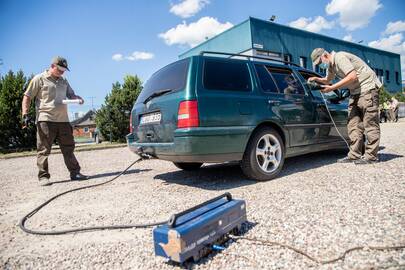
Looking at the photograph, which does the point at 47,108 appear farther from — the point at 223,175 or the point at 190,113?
the point at 223,175

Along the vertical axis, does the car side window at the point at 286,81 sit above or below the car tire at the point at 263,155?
above

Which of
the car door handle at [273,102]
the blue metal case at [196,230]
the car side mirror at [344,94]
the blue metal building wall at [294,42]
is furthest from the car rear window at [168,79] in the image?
the blue metal building wall at [294,42]

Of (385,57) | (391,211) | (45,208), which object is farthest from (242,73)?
(385,57)

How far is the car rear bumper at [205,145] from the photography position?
299 cm

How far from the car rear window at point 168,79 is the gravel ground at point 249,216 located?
4.27ft

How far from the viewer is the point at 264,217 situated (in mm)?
2258

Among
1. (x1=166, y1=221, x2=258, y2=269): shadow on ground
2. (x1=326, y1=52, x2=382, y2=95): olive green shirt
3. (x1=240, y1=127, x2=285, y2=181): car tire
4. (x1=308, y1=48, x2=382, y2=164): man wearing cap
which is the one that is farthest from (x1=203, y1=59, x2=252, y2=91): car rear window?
(x1=166, y1=221, x2=258, y2=269): shadow on ground

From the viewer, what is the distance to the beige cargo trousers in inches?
165

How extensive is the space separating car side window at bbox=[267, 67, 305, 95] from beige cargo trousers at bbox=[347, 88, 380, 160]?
970 mm

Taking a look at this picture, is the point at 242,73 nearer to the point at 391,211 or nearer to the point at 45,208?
the point at 391,211

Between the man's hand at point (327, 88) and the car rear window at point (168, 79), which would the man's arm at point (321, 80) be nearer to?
the man's hand at point (327, 88)

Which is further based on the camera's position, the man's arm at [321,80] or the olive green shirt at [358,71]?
the man's arm at [321,80]

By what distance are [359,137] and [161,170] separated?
3462 millimetres

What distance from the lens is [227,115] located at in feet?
10.5
